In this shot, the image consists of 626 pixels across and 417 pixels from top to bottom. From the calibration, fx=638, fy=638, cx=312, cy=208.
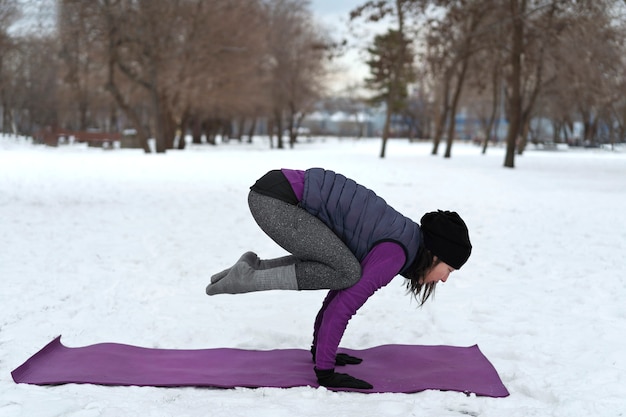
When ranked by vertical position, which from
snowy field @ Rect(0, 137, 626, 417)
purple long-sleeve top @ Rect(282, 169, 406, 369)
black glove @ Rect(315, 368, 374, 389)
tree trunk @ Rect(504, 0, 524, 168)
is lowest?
snowy field @ Rect(0, 137, 626, 417)

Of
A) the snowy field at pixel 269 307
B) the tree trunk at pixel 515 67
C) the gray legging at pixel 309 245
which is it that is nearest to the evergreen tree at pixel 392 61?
the tree trunk at pixel 515 67

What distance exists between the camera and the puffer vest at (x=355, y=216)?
3826mm

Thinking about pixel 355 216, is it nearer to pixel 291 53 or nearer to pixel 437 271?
pixel 437 271

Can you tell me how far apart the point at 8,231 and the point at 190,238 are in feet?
8.46

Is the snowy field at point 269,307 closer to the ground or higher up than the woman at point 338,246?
closer to the ground

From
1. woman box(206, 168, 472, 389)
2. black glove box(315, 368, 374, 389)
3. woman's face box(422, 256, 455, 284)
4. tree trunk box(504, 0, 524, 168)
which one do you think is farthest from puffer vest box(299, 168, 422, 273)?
tree trunk box(504, 0, 524, 168)

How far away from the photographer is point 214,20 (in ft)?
111

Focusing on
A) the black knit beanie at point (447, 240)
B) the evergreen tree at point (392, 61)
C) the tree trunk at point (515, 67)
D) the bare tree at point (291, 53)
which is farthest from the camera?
the bare tree at point (291, 53)

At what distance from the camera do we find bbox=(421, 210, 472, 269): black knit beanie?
370cm

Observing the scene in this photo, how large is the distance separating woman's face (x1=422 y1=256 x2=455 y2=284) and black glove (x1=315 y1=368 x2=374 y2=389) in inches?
29.1

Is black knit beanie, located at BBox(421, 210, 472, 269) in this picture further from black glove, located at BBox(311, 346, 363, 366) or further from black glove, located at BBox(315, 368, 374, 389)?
black glove, located at BBox(311, 346, 363, 366)

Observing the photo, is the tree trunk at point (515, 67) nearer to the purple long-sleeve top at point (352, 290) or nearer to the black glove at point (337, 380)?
the purple long-sleeve top at point (352, 290)

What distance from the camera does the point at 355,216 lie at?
12.7 ft

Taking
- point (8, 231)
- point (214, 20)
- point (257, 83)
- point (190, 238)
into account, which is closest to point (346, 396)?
point (190, 238)
